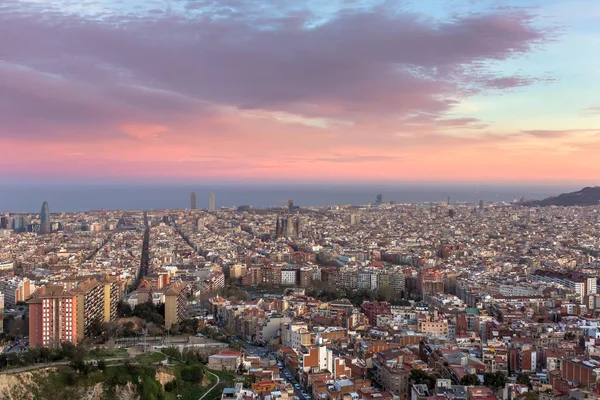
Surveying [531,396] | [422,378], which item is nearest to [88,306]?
[422,378]

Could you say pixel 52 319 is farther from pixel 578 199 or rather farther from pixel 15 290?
pixel 578 199

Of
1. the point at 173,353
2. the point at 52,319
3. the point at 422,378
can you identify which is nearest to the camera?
the point at 422,378

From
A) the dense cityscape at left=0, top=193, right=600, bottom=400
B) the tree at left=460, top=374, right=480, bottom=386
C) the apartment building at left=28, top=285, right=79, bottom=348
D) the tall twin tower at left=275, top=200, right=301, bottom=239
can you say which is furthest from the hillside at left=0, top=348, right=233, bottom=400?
the tall twin tower at left=275, top=200, right=301, bottom=239

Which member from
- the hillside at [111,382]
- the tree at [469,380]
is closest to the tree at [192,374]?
the hillside at [111,382]

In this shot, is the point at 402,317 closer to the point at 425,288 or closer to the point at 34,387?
the point at 425,288

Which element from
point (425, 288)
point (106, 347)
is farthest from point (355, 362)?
point (425, 288)

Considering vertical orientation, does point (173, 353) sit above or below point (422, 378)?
above

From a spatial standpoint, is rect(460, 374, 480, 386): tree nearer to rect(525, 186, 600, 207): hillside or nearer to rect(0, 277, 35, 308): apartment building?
rect(0, 277, 35, 308): apartment building
